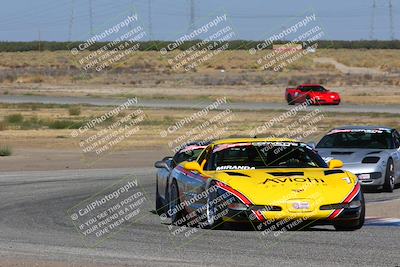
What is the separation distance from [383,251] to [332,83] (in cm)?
7775

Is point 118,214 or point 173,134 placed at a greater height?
point 118,214

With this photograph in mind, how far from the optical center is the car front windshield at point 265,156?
14504 mm

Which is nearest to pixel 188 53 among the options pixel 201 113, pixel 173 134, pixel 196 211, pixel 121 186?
pixel 201 113

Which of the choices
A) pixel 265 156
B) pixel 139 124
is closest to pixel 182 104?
pixel 139 124

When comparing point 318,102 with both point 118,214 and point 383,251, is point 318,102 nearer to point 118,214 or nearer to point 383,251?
point 118,214

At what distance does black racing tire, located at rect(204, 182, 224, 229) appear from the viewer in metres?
13.4

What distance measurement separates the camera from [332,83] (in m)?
88.5

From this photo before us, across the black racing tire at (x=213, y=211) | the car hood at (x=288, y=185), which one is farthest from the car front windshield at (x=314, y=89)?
the black racing tire at (x=213, y=211)

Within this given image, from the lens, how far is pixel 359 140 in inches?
845

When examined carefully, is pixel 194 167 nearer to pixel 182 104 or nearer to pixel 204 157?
pixel 204 157

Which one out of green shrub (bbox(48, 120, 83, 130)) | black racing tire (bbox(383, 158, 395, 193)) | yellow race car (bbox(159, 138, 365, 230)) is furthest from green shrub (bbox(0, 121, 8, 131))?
yellow race car (bbox(159, 138, 365, 230))

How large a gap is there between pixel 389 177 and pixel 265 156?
5948 millimetres

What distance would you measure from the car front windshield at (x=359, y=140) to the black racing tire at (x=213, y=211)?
26.7 feet

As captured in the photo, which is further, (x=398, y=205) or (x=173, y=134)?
(x=173, y=134)
